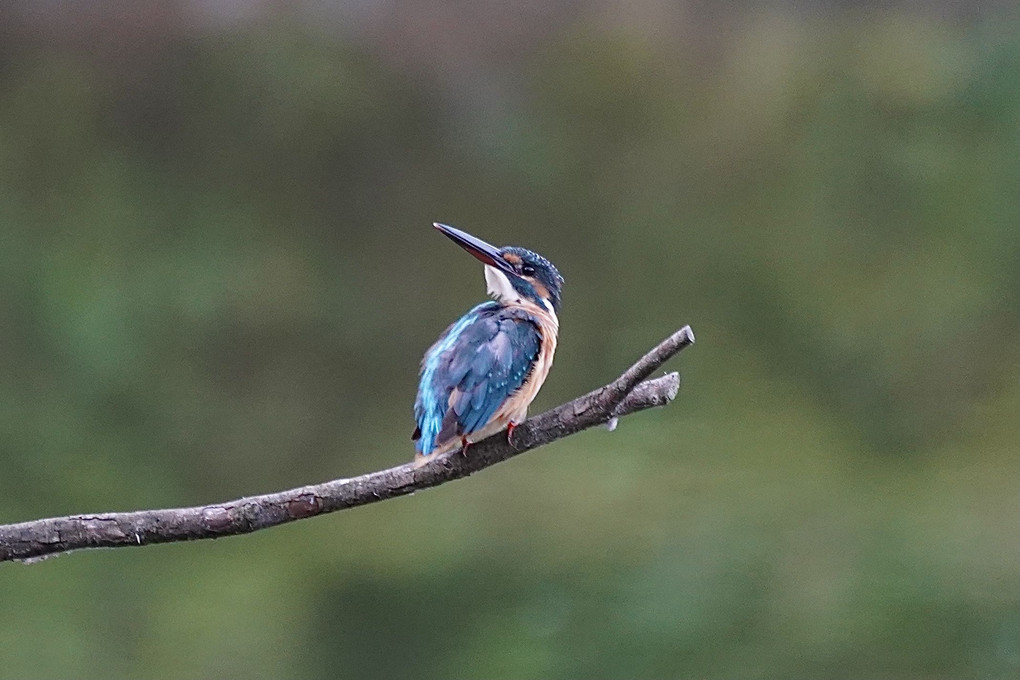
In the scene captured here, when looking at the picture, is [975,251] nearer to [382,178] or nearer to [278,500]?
[382,178]

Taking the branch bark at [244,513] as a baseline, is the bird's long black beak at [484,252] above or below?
above

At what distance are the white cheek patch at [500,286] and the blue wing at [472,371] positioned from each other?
0.29ft

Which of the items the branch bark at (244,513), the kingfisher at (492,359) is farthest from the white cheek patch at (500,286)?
the branch bark at (244,513)

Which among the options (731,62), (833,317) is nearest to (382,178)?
(731,62)

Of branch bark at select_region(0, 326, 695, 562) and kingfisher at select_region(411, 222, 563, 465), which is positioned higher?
kingfisher at select_region(411, 222, 563, 465)

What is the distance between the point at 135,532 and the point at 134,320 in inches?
94.4

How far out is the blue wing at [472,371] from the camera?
1.75 metres

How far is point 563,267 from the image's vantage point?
386 centimetres

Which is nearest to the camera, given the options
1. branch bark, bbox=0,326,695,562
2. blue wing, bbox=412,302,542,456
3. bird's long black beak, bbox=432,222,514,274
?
branch bark, bbox=0,326,695,562

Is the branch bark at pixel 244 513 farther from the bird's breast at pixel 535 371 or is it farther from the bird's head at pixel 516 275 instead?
the bird's head at pixel 516 275

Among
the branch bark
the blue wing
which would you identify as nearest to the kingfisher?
the blue wing

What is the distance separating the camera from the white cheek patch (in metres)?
2.11

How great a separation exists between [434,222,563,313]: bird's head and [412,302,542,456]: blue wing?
3.6 inches

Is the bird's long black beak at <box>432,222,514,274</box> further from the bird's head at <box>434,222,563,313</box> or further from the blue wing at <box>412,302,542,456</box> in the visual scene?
the blue wing at <box>412,302,542,456</box>
